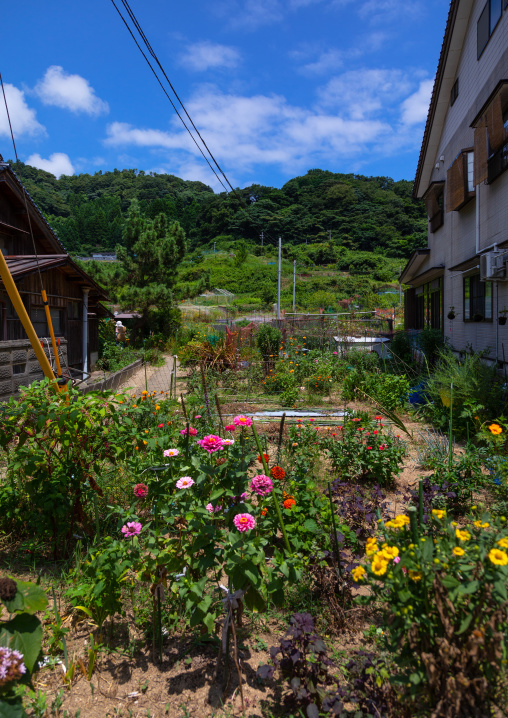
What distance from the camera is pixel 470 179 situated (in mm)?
8031

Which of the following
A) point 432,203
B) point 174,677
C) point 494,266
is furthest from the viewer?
point 432,203

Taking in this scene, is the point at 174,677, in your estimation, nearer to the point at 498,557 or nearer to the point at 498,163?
the point at 498,557

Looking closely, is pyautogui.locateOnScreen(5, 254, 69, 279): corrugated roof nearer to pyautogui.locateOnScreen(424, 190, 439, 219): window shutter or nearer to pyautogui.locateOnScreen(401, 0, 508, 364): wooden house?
pyautogui.locateOnScreen(401, 0, 508, 364): wooden house

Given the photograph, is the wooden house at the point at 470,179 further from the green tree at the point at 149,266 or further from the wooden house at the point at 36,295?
the green tree at the point at 149,266

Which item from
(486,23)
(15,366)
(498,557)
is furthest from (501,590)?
(486,23)

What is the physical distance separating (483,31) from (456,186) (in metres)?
2.56

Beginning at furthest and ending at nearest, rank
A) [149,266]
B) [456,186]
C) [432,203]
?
[149,266] → [432,203] → [456,186]

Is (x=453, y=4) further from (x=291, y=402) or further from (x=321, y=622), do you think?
(x=321, y=622)

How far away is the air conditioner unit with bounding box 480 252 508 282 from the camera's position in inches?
248

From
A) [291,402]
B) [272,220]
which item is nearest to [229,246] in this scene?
[272,220]

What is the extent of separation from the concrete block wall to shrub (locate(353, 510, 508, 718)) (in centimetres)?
622

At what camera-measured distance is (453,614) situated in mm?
1301

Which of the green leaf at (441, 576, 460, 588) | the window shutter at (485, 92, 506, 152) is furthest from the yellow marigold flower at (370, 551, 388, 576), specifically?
the window shutter at (485, 92, 506, 152)

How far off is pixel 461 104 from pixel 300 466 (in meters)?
9.47
